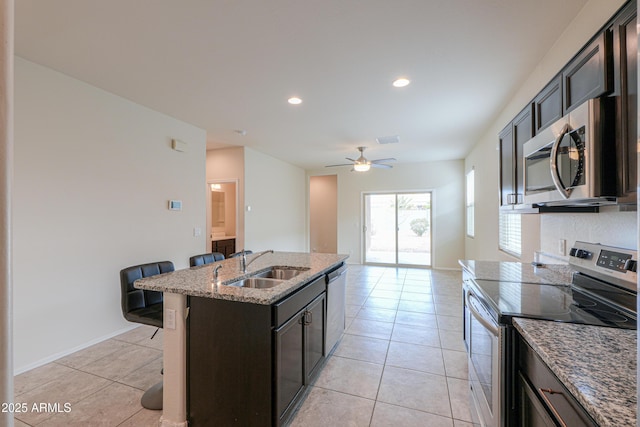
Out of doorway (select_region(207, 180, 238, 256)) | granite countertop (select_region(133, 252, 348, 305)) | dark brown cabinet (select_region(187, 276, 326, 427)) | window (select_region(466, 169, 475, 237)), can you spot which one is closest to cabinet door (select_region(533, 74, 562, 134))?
granite countertop (select_region(133, 252, 348, 305))

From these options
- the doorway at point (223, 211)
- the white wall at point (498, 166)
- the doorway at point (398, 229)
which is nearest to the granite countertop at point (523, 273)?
the white wall at point (498, 166)

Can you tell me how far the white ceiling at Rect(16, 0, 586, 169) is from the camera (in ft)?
6.03

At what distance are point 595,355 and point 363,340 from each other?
2.34m

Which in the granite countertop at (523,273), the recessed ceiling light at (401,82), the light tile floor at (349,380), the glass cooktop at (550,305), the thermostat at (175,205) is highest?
the recessed ceiling light at (401,82)

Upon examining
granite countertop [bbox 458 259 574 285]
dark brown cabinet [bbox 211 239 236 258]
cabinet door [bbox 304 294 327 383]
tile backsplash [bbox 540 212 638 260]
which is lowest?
cabinet door [bbox 304 294 327 383]

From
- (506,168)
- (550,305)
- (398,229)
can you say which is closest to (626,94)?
(550,305)

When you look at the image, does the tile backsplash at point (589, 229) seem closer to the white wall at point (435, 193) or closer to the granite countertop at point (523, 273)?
the granite countertop at point (523, 273)

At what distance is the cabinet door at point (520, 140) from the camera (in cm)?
192

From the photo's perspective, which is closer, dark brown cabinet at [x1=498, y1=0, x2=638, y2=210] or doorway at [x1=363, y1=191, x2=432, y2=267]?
dark brown cabinet at [x1=498, y1=0, x2=638, y2=210]

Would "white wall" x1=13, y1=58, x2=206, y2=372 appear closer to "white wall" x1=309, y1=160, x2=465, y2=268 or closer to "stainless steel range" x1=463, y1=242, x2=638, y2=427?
"stainless steel range" x1=463, y1=242, x2=638, y2=427

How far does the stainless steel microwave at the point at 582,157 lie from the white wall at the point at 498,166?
0.48 m

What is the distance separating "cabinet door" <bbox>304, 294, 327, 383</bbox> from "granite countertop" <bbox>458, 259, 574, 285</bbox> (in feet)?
3.98

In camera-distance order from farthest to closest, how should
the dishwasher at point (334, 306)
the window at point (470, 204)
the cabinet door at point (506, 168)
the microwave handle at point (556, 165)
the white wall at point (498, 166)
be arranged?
the window at point (470, 204), the dishwasher at point (334, 306), the cabinet door at point (506, 168), the white wall at point (498, 166), the microwave handle at point (556, 165)

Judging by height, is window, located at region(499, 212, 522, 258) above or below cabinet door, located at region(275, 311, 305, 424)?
above
